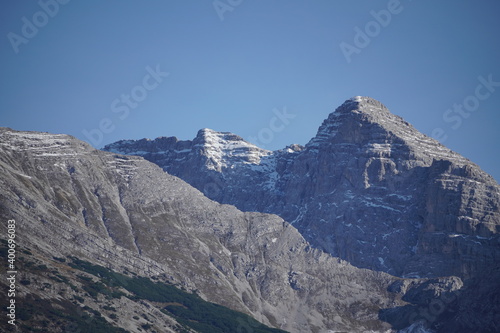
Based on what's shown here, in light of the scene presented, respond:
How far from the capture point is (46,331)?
200 m

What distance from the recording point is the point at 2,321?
7387 inches

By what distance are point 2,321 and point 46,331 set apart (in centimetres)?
1543

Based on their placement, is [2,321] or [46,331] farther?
[46,331]
